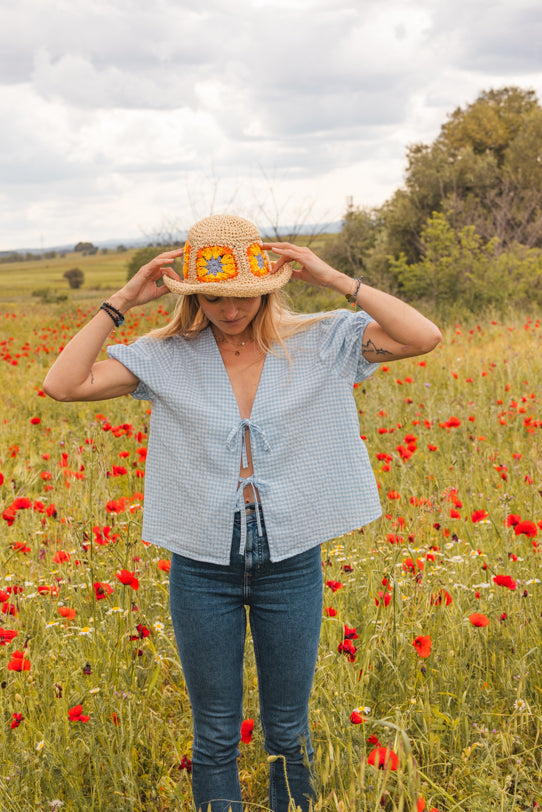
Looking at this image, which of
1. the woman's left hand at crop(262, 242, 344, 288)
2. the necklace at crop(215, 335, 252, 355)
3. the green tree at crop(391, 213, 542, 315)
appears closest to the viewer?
the woman's left hand at crop(262, 242, 344, 288)

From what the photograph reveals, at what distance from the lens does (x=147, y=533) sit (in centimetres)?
214

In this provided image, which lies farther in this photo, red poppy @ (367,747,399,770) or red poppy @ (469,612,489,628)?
red poppy @ (469,612,489,628)

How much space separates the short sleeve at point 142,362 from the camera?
2135mm

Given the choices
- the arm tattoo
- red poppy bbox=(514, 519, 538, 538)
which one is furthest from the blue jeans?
red poppy bbox=(514, 519, 538, 538)

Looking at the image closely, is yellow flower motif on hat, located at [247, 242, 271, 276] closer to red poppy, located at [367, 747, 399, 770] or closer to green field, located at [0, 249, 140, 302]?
red poppy, located at [367, 747, 399, 770]

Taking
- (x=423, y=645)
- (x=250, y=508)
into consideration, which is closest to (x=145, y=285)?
(x=250, y=508)

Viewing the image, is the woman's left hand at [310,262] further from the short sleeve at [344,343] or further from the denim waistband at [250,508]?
the denim waistband at [250,508]

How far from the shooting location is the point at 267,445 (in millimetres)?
2039

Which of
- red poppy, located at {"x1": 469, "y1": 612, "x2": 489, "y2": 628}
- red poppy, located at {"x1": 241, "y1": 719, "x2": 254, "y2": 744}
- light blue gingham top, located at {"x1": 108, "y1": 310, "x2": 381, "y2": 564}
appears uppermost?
light blue gingham top, located at {"x1": 108, "y1": 310, "x2": 381, "y2": 564}

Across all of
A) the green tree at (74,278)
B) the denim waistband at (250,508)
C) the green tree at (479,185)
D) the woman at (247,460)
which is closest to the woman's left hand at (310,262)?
the woman at (247,460)

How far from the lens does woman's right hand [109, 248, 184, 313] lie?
2209 mm

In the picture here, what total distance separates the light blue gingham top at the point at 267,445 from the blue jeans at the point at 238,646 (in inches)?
3.4

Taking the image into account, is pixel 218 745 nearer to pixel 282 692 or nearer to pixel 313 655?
pixel 282 692

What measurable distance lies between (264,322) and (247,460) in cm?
44
